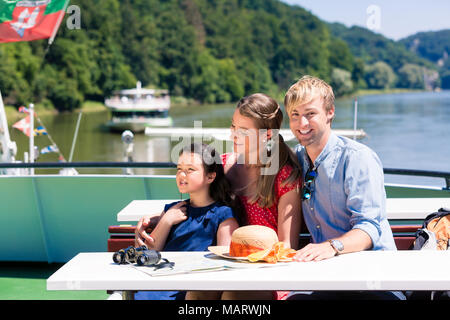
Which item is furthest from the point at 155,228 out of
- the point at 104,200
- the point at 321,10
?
the point at 321,10

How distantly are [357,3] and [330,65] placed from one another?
10.1 meters

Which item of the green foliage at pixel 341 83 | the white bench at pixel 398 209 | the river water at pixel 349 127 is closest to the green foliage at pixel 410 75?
the green foliage at pixel 341 83

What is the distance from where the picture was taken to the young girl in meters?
2.55

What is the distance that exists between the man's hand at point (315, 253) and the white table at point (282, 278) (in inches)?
1.8

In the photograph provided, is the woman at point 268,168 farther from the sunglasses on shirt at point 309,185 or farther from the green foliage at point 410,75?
the green foliage at point 410,75

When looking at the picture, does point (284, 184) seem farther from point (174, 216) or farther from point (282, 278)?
point (282, 278)

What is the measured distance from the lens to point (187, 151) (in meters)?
2.56

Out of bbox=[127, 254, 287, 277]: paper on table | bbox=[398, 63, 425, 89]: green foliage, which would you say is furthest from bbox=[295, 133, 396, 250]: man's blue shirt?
bbox=[398, 63, 425, 89]: green foliage

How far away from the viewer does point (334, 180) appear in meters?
2.37

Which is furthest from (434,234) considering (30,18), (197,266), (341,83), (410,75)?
(410,75)

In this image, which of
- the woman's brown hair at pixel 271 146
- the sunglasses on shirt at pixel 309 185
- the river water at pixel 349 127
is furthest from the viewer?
the river water at pixel 349 127

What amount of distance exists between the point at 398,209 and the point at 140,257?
1.51m

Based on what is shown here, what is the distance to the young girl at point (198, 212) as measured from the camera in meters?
2.55

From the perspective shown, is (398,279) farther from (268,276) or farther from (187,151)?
(187,151)
